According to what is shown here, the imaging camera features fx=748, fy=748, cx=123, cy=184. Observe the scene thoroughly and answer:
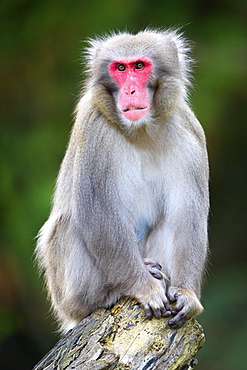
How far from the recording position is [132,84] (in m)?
8.02

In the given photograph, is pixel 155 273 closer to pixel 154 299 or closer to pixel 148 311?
pixel 154 299

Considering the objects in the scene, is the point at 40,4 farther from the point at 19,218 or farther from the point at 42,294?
the point at 42,294

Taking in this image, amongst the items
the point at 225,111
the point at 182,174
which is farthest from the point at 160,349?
the point at 225,111

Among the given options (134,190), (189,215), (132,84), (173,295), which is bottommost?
(173,295)

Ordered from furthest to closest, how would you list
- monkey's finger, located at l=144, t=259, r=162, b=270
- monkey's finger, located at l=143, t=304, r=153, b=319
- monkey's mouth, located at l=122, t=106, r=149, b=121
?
monkey's finger, located at l=144, t=259, r=162, b=270
monkey's mouth, located at l=122, t=106, r=149, b=121
monkey's finger, located at l=143, t=304, r=153, b=319

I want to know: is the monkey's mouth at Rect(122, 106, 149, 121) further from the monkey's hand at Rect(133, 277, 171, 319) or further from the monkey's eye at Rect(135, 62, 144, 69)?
the monkey's hand at Rect(133, 277, 171, 319)

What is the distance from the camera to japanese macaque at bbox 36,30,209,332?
26.8ft

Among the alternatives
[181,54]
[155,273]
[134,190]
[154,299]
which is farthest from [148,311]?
[181,54]

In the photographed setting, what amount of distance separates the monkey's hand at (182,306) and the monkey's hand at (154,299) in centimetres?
10

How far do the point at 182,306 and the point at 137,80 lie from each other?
97.4 inches

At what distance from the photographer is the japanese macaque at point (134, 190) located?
816cm

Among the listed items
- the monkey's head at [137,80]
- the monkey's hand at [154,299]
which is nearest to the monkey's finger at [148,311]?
the monkey's hand at [154,299]

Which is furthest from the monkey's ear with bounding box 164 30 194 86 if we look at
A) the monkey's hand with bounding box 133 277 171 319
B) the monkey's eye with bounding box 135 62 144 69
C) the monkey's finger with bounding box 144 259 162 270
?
the monkey's hand with bounding box 133 277 171 319

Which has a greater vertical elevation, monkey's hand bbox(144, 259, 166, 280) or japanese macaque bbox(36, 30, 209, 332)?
japanese macaque bbox(36, 30, 209, 332)
